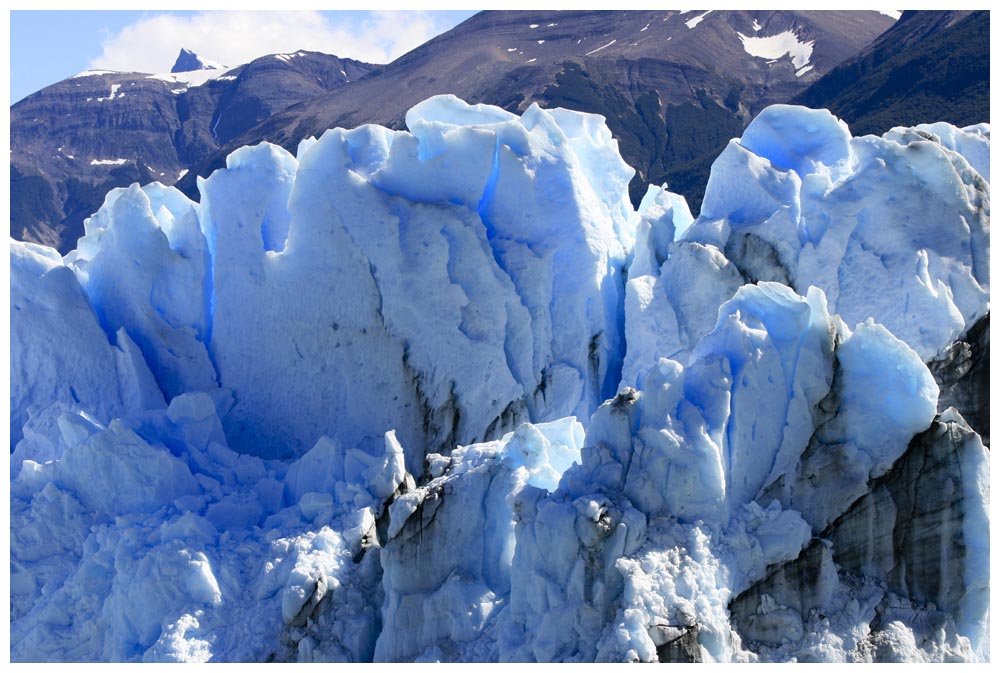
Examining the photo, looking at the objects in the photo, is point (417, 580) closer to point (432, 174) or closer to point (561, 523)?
point (561, 523)

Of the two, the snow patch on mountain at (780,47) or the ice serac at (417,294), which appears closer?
the ice serac at (417,294)

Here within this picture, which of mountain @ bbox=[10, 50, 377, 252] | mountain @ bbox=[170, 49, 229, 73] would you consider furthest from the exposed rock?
mountain @ bbox=[170, 49, 229, 73]

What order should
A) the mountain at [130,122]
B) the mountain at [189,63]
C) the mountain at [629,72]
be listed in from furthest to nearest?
1. the mountain at [189,63]
2. the mountain at [130,122]
3. the mountain at [629,72]

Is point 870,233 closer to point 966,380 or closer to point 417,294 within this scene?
point 966,380

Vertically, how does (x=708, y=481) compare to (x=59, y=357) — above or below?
below

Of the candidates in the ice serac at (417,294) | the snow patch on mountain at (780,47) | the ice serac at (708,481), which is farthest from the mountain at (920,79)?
the ice serac at (708,481)

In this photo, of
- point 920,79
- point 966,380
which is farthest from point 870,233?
point 920,79

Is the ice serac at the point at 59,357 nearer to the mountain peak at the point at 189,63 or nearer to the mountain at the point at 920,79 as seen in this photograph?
the mountain at the point at 920,79
